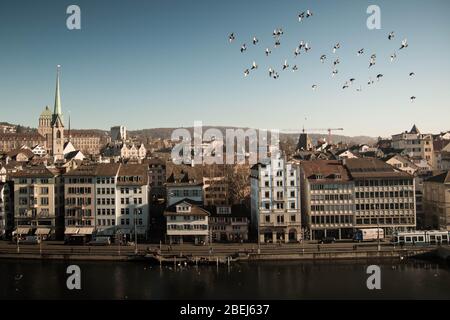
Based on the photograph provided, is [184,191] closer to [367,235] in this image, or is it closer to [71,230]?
[71,230]

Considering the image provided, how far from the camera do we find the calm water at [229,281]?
45312mm

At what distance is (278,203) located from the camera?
6556cm

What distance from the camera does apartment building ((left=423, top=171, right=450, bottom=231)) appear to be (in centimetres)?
6756

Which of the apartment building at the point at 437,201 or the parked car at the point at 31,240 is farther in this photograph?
the apartment building at the point at 437,201

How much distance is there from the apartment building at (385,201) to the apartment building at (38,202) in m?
43.9

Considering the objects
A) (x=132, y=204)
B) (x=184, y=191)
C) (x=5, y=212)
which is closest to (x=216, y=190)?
(x=184, y=191)

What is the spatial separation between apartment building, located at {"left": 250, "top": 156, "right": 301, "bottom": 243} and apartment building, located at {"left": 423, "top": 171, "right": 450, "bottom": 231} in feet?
69.8

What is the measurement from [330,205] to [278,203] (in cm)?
749

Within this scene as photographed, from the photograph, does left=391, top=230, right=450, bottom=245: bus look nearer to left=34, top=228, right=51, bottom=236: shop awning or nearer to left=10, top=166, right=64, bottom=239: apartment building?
left=10, top=166, right=64, bottom=239: apartment building

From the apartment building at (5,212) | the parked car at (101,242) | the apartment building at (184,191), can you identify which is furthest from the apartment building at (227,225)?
the apartment building at (5,212)

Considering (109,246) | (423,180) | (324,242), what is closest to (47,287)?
(109,246)

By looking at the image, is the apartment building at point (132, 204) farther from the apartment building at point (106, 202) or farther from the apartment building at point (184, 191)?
the apartment building at point (184, 191)
